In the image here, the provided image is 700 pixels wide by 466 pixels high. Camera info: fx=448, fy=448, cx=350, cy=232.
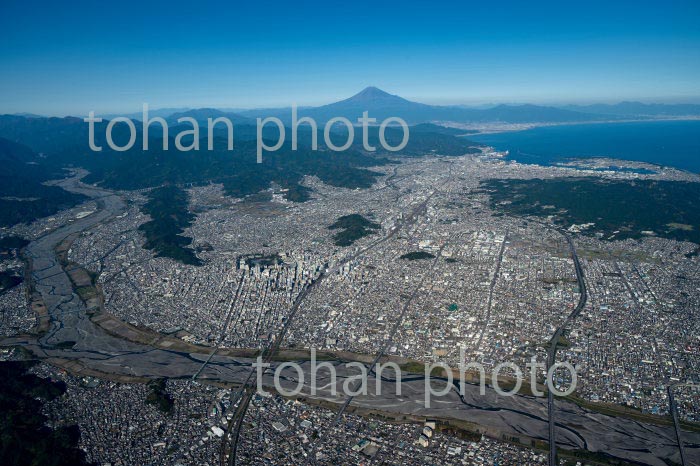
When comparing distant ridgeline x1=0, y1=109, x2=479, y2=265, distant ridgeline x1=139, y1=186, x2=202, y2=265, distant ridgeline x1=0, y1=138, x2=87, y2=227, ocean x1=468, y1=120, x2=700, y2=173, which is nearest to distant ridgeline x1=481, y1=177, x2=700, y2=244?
distant ridgeline x1=0, y1=109, x2=479, y2=265

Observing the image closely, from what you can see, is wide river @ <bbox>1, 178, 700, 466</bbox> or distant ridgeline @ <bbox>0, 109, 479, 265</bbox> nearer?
wide river @ <bbox>1, 178, 700, 466</bbox>

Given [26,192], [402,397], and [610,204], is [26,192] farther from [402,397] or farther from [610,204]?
[610,204]

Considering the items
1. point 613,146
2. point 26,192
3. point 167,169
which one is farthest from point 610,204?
point 26,192

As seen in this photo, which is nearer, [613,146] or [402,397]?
[402,397]

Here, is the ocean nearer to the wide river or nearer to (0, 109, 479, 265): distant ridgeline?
(0, 109, 479, 265): distant ridgeline

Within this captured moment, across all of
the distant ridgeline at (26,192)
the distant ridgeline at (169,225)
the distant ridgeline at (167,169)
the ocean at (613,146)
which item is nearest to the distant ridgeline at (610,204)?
the distant ridgeline at (167,169)

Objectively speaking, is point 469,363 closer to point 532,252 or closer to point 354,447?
point 354,447

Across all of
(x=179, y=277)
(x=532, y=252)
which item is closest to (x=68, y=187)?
(x=179, y=277)
